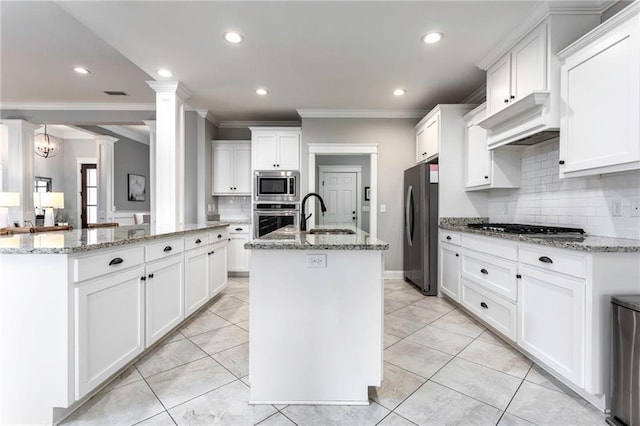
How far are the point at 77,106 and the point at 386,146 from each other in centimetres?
461

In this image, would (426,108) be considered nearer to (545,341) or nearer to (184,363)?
(545,341)

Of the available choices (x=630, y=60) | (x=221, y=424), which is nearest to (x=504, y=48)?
(x=630, y=60)

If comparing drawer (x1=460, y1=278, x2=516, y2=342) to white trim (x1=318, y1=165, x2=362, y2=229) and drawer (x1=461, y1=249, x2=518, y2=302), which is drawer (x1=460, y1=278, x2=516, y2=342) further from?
white trim (x1=318, y1=165, x2=362, y2=229)

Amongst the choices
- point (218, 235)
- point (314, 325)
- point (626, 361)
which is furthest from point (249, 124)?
point (626, 361)

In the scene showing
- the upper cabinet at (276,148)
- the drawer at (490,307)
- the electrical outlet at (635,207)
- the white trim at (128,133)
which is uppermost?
the white trim at (128,133)

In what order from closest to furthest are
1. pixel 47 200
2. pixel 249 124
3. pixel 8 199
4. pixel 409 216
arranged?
1. pixel 8 199
2. pixel 409 216
3. pixel 47 200
4. pixel 249 124

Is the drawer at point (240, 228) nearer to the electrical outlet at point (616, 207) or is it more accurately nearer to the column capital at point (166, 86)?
the column capital at point (166, 86)

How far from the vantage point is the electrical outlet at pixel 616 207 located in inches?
75.9

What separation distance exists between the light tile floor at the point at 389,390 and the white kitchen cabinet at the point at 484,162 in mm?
1479

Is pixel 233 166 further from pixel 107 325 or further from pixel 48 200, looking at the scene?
pixel 107 325

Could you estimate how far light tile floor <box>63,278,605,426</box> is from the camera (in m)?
1.48

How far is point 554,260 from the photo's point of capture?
5.74 ft

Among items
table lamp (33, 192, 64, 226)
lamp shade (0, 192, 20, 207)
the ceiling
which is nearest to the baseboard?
the ceiling

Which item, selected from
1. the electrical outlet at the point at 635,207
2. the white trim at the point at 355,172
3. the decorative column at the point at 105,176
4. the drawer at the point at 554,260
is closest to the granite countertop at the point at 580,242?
the drawer at the point at 554,260
